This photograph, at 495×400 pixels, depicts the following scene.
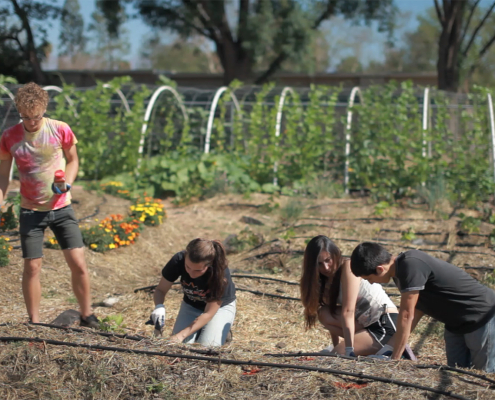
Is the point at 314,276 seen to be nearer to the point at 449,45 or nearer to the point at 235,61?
the point at 449,45

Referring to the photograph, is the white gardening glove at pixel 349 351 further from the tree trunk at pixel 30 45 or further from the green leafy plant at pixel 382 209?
the tree trunk at pixel 30 45

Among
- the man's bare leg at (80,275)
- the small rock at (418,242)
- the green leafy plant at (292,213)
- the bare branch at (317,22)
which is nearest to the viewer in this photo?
the man's bare leg at (80,275)

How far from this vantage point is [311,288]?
3402mm

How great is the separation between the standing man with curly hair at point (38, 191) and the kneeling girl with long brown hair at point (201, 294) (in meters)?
0.54

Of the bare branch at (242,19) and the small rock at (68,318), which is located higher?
the bare branch at (242,19)

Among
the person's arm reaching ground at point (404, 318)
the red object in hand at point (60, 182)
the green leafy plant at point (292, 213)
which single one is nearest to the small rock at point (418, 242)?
the green leafy plant at point (292, 213)

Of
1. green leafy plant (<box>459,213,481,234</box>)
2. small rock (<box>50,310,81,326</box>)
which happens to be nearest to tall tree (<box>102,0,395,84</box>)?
green leafy plant (<box>459,213,481,234</box>)

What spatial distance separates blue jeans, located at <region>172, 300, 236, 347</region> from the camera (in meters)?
3.59

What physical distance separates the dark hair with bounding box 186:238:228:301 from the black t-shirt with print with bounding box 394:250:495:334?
3.38 ft

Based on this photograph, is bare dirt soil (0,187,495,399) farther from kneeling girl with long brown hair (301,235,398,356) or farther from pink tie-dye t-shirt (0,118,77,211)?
pink tie-dye t-shirt (0,118,77,211)

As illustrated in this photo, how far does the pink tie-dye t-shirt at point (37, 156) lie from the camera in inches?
142

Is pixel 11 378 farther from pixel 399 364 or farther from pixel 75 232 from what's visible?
pixel 399 364

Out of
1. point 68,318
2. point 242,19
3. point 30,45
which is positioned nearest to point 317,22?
point 242,19

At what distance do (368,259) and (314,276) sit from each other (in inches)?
19.6
